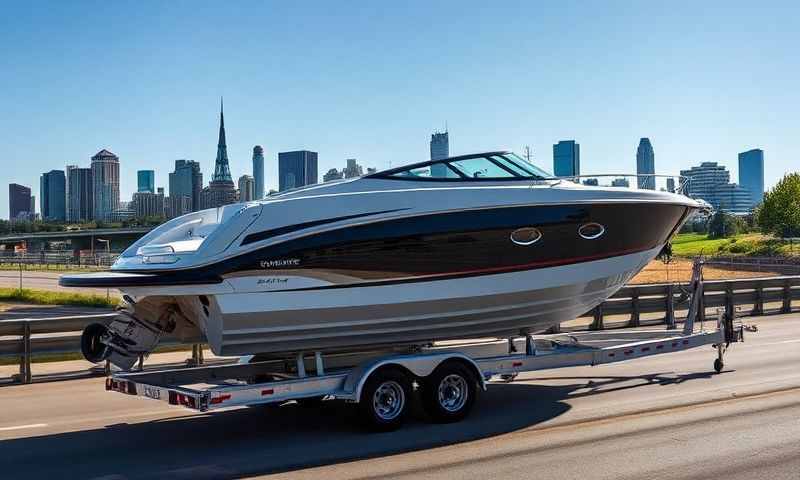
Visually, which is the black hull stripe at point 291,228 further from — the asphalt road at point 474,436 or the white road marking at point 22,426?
the white road marking at point 22,426

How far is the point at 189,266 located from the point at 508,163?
4436 mm

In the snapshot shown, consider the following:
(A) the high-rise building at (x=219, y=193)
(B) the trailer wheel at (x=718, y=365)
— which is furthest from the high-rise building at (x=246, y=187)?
(B) the trailer wheel at (x=718, y=365)

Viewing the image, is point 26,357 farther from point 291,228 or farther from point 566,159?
point 566,159

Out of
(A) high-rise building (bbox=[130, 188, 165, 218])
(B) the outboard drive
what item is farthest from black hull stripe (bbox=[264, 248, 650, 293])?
(A) high-rise building (bbox=[130, 188, 165, 218])

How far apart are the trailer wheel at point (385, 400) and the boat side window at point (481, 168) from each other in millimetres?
2879

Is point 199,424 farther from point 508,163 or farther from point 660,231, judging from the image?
point 660,231

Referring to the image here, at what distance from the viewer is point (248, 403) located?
924cm

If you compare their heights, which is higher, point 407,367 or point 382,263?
point 382,263

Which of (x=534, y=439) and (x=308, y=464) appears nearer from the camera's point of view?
(x=308, y=464)

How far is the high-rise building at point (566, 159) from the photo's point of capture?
1302cm

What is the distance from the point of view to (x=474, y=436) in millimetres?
9594

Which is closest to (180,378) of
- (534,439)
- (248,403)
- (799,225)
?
(248,403)

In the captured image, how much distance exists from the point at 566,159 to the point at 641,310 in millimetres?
8158

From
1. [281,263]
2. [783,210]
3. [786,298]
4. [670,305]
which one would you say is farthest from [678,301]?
[783,210]
